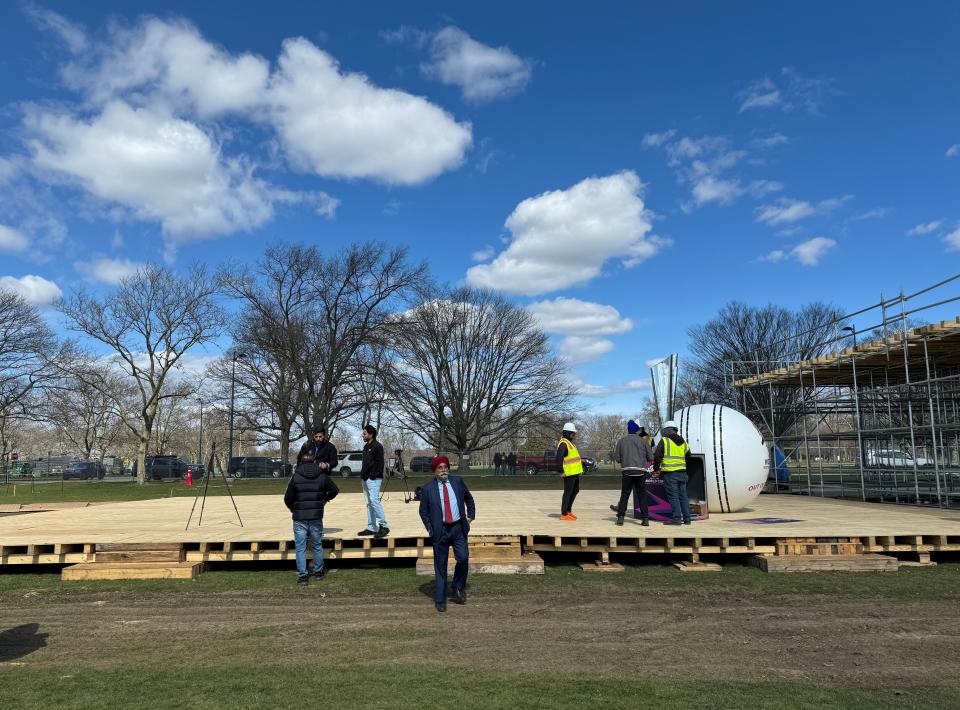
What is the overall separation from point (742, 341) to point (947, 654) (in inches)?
1565

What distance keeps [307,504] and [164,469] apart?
39.6 meters

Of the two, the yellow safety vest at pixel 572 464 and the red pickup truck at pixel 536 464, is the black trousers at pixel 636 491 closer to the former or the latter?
the yellow safety vest at pixel 572 464

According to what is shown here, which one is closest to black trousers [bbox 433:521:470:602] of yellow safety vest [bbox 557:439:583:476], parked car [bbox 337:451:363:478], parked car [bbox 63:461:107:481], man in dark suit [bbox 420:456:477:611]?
man in dark suit [bbox 420:456:477:611]

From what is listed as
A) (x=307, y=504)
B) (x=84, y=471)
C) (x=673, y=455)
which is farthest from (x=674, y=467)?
(x=84, y=471)

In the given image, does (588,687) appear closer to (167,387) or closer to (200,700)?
(200,700)

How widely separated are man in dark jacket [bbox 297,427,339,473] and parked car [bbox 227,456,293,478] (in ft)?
120

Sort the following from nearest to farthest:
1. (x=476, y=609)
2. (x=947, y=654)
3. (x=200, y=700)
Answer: (x=200, y=700), (x=947, y=654), (x=476, y=609)

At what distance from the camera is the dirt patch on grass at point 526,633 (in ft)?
17.3

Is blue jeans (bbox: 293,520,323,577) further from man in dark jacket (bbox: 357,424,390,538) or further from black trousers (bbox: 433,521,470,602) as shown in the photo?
black trousers (bbox: 433,521,470,602)

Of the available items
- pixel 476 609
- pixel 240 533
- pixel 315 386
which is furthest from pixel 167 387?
pixel 476 609

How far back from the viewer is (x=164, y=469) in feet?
140

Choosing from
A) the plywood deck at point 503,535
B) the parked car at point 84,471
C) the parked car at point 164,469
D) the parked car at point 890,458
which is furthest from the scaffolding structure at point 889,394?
the parked car at point 84,471

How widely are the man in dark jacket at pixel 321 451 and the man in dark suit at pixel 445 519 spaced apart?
6.75ft

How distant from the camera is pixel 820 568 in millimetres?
8648
